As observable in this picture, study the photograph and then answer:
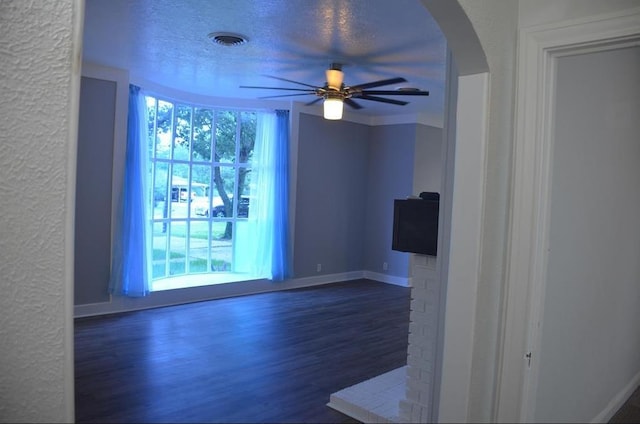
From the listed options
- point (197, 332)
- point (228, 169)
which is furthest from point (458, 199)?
point (228, 169)

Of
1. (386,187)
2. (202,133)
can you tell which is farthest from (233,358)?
(386,187)

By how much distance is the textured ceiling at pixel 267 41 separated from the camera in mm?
2982

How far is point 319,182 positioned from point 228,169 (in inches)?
55.4

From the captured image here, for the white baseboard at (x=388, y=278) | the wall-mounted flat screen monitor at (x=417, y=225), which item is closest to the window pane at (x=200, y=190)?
the white baseboard at (x=388, y=278)

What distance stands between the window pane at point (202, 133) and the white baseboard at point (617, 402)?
16.1 ft

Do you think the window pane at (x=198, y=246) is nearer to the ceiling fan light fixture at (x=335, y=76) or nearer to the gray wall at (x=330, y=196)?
the gray wall at (x=330, y=196)

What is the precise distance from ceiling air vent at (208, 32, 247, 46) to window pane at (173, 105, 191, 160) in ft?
7.68

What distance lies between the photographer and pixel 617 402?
3188mm

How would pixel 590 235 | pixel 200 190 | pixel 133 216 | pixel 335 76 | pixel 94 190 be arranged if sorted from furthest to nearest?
pixel 200 190 → pixel 133 216 → pixel 94 190 → pixel 335 76 → pixel 590 235

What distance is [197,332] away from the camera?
4539 mm

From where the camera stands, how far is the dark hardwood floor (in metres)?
3.00

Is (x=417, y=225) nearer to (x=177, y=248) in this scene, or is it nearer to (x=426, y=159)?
(x=177, y=248)

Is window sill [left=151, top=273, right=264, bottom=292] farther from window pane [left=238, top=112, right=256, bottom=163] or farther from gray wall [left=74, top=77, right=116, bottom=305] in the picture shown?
window pane [left=238, top=112, right=256, bottom=163]

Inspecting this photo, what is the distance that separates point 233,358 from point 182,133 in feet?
10.3
